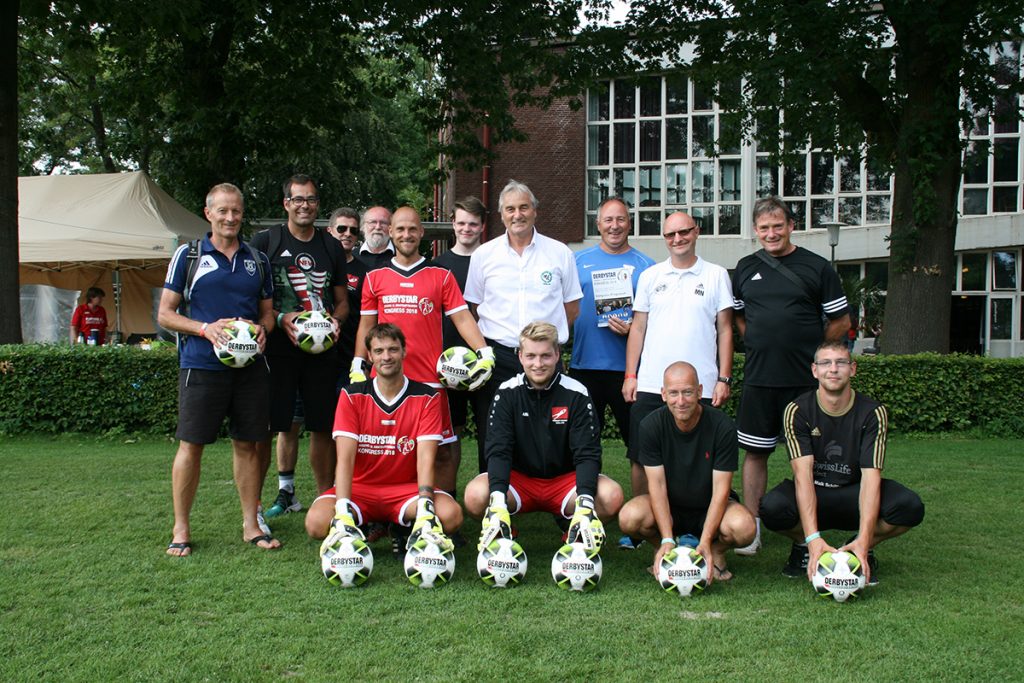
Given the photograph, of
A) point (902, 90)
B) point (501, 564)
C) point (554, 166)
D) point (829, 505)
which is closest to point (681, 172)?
A: point (554, 166)

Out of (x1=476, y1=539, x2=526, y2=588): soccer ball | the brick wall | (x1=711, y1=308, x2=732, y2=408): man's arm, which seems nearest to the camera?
(x1=476, y1=539, x2=526, y2=588): soccer ball

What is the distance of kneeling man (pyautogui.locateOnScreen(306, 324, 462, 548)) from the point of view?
4.97 metres

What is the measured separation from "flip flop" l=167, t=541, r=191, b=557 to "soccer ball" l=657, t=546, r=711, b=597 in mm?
2699

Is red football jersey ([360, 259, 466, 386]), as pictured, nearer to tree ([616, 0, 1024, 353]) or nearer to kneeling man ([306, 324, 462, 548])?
kneeling man ([306, 324, 462, 548])

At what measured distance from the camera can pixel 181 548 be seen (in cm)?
520

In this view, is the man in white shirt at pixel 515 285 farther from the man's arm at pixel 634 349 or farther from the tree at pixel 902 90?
the tree at pixel 902 90

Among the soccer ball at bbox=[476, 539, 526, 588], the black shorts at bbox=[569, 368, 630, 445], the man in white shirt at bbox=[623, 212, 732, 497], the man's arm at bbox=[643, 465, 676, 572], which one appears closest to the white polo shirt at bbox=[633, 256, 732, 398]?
the man in white shirt at bbox=[623, 212, 732, 497]

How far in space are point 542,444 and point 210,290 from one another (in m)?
2.11

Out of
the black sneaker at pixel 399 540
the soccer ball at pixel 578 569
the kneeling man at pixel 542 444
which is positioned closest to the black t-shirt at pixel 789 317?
the kneeling man at pixel 542 444

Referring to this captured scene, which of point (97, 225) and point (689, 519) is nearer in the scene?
point (689, 519)

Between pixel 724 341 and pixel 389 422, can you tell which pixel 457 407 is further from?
pixel 724 341

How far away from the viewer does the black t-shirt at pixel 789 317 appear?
5234mm

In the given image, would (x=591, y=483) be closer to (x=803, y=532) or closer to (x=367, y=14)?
(x=803, y=532)

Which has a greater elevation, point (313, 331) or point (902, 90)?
point (902, 90)
